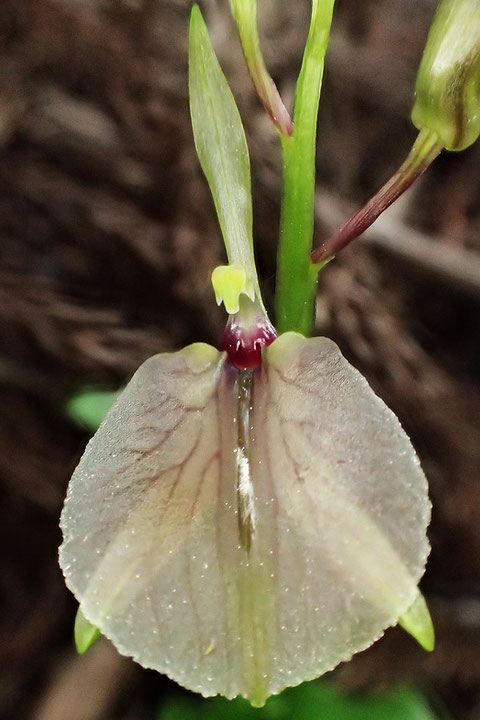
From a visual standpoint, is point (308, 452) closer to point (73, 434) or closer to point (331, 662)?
point (331, 662)

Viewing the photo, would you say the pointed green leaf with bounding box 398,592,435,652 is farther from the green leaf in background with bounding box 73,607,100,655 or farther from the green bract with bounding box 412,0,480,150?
the green bract with bounding box 412,0,480,150

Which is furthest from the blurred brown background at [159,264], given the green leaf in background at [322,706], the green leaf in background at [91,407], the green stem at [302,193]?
the green stem at [302,193]

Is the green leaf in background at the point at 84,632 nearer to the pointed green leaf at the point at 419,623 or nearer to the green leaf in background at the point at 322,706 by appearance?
the pointed green leaf at the point at 419,623

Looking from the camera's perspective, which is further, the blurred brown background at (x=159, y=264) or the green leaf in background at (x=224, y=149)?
the blurred brown background at (x=159, y=264)

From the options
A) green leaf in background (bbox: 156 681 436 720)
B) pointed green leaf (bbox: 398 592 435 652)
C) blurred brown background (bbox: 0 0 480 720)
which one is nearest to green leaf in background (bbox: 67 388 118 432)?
blurred brown background (bbox: 0 0 480 720)

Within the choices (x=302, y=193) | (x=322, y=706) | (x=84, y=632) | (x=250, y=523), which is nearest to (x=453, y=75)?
(x=302, y=193)
